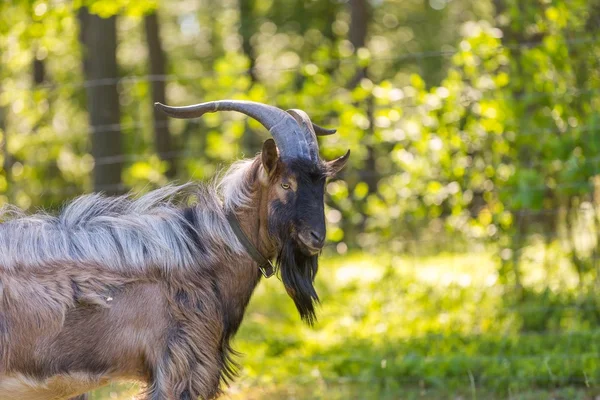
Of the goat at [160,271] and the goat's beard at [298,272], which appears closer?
the goat at [160,271]

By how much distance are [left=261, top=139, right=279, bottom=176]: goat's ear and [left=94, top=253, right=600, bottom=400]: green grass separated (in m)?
2.41

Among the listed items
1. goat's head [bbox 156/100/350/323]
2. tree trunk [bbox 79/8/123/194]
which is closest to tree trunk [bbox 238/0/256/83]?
tree trunk [bbox 79/8/123/194]

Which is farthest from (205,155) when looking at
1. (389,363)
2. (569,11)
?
(569,11)

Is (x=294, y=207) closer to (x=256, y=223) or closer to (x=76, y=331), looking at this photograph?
(x=256, y=223)

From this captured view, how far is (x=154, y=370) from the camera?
424cm

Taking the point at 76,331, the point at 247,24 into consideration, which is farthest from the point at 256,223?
the point at 247,24

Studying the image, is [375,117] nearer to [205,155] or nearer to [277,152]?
[205,155]

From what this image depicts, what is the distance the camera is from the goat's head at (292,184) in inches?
171

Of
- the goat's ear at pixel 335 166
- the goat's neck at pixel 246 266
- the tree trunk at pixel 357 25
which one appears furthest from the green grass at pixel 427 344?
A: the tree trunk at pixel 357 25

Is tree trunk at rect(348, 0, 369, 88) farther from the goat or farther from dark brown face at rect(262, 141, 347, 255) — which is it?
dark brown face at rect(262, 141, 347, 255)

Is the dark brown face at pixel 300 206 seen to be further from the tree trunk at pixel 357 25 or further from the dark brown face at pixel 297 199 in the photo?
the tree trunk at pixel 357 25

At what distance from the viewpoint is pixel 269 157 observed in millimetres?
4422

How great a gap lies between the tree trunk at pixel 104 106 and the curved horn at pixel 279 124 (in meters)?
2.90

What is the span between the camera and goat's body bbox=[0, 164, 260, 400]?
4.05 metres
